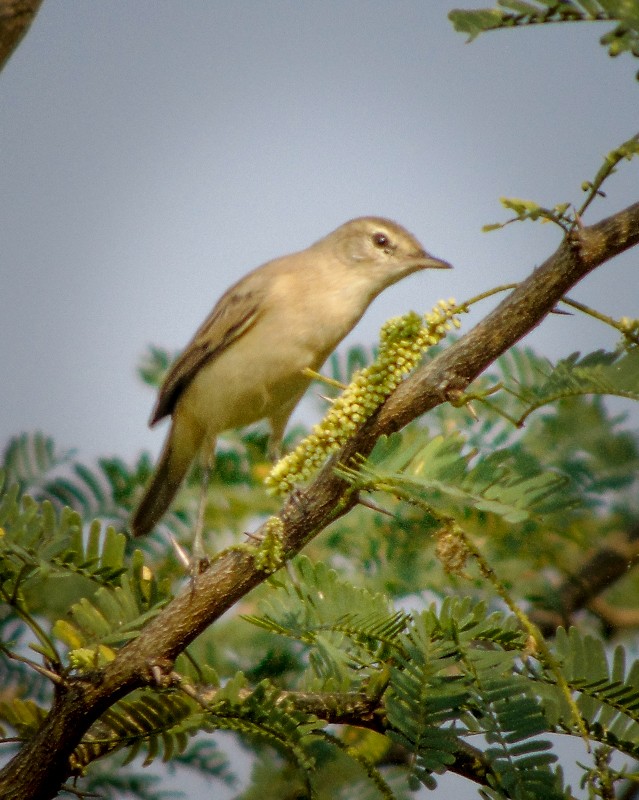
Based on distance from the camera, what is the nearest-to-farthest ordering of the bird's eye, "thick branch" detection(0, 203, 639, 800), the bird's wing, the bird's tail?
"thick branch" detection(0, 203, 639, 800)
the bird's tail
the bird's wing
the bird's eye

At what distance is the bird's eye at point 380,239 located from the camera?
479 centimetres

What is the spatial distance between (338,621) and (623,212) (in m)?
1.01

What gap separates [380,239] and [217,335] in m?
0.98

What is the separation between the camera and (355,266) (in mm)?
4633

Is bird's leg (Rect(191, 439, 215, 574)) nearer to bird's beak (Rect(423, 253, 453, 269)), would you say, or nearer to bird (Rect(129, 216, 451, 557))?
bird (Rect(129, 216, 451, 557))

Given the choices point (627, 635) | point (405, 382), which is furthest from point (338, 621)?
point (627, 635)

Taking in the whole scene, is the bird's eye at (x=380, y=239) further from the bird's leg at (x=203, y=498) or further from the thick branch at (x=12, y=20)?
the thick branch at (x=12, y=20)

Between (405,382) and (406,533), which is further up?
(405,382)

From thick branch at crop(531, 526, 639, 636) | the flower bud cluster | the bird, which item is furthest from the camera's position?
the bird

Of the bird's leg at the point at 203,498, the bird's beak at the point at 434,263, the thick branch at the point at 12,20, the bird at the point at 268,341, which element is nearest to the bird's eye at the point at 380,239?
the bird at the point at 268,341

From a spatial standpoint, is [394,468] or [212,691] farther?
[212,691]

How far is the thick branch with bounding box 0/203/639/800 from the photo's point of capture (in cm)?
176

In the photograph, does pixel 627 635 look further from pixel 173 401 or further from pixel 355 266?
pixel 173 401

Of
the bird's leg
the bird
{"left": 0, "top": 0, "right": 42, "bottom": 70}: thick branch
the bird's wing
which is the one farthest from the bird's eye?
{"left": 0, "top": 0, "right": 42, "bottom": 70}: thick branch
